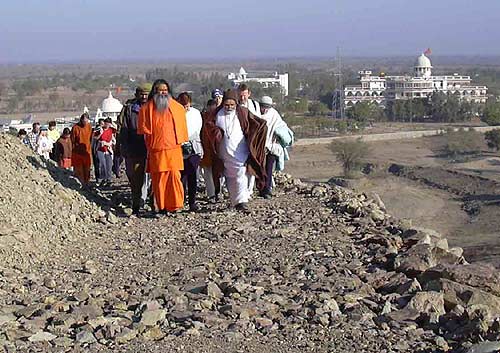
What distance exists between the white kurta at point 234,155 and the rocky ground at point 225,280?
0.77 ft

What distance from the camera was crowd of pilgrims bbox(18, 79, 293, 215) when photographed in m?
7.77

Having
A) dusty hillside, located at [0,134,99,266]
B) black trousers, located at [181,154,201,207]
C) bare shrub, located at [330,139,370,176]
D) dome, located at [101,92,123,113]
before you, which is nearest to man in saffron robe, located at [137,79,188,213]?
black trousers, located at [181,154,201,207]

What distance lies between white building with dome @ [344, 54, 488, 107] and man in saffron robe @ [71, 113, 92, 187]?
63748mm

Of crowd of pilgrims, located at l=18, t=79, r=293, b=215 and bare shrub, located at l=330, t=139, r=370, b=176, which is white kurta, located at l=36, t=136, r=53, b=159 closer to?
crowd of pilgrims, located at l=18, t=79, r=293, b=215

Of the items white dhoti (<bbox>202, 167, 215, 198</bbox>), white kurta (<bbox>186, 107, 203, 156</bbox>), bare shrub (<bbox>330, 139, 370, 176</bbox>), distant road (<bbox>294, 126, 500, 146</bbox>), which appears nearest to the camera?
white kurta (<bbox>186, 107, 203, 156</bbox>)

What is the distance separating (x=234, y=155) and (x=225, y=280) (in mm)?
2764

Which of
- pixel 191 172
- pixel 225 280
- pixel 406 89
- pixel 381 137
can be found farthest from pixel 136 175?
pixel 406 89

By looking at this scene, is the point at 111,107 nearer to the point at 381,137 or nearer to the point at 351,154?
the point at 351,154

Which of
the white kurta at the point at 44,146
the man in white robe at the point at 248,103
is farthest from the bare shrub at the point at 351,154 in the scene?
the man in white robe at the point at 248,103

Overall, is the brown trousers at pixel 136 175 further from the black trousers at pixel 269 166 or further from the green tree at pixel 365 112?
the green tree at pixel 365 112

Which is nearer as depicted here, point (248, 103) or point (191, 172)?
point (191, 172)

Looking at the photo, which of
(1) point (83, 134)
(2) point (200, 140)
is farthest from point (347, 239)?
(1) point (83, 134)

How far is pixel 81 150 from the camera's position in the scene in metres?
10.7

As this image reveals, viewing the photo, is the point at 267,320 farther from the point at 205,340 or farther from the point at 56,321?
the point at 56,321
